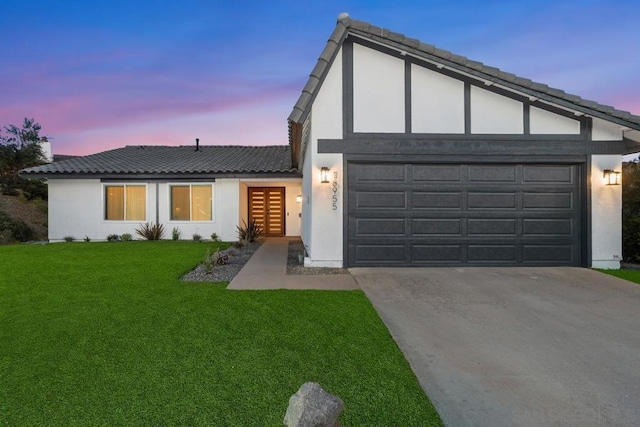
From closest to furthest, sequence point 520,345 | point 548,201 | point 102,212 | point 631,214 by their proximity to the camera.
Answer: point 520,345 → point 548,201 → point 631,214 → point 102,212

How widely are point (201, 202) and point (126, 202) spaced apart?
3.01 m

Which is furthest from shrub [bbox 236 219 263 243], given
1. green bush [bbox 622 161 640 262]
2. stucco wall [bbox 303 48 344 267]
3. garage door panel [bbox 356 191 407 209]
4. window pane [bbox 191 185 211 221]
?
green bush [bbox 622 161 640 262]

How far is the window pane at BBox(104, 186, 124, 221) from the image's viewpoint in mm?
13477

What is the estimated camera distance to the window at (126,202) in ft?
44.2

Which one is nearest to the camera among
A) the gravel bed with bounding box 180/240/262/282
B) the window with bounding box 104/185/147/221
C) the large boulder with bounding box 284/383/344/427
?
the large boulder with bounding box 284/383/344/427

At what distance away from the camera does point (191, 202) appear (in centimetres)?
1362

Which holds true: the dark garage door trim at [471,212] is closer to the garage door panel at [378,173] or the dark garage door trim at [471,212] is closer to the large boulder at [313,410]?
the garage door panel at [378,173]

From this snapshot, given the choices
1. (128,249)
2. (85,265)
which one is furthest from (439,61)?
(128,249)

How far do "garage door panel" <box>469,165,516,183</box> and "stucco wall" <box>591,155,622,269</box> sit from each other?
1789 millimetres

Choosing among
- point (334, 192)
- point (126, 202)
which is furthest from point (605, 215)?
point (126, 202)

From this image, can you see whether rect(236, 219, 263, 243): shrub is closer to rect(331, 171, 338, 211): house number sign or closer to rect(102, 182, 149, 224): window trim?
rect(102, 182, 149, 224): window trim

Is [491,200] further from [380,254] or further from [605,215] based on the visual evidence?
[380,254]

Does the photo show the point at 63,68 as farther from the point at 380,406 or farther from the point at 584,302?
the point at 584,302

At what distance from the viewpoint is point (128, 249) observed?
10.5 metres
